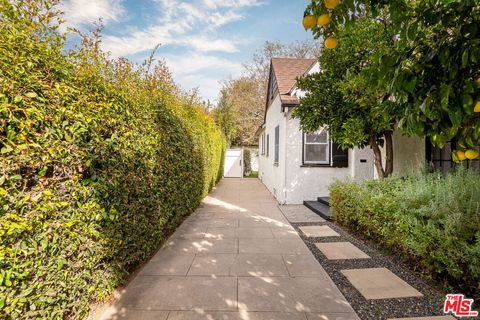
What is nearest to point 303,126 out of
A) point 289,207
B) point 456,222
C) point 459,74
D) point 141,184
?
point 289,207

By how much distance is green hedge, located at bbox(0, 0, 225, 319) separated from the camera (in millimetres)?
1545

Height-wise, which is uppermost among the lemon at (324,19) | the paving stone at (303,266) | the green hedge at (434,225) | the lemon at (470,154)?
the lemon at (324,19)

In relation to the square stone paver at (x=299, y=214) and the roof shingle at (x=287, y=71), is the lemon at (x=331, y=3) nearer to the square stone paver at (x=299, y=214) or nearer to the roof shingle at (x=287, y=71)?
the square stone paver at (x=299, y=214)

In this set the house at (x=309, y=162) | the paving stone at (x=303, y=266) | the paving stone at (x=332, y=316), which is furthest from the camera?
the house at (x=309, y=162)

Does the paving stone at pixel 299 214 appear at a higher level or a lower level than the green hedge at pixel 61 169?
lower

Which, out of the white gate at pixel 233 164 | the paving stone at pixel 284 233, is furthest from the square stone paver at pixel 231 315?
the white gate at pixel 233 164

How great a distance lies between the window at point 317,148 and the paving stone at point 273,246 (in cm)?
405

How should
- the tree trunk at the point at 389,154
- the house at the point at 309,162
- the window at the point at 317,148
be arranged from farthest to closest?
the window at the point at 317,148 < the house at the point at 309,162 < the tree trunk at the point at 389,154

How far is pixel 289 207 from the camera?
24.8ft

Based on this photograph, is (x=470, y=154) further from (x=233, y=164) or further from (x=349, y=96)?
(x=233, y=164)

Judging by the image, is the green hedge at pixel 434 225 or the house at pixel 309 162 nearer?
the green hedge at pixel 434 225

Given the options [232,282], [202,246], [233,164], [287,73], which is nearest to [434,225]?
[232,282]

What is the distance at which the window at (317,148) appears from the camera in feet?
26.3

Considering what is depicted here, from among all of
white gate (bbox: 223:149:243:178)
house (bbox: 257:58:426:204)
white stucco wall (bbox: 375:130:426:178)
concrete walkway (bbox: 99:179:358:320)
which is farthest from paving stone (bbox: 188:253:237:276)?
white gate (bbox: 223:149:243:178)
